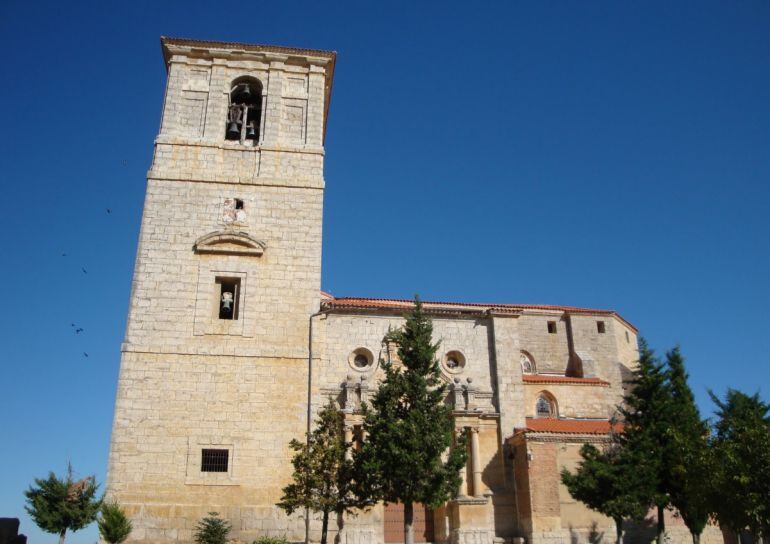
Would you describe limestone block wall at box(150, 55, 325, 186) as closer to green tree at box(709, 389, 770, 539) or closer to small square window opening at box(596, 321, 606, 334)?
green tree at box(709, 389, 770, 539)

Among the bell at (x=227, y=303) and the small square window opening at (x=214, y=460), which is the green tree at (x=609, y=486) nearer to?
the small square window opening at (x=214, y=460)

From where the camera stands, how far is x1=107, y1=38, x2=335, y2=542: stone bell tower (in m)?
17.4

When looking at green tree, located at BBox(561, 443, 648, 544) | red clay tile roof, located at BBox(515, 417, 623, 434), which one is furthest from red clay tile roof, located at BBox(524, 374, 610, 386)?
green tree, located at BBox(561, 443, 648, 544)

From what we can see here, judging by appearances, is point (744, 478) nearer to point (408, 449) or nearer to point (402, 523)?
point (408, 449)

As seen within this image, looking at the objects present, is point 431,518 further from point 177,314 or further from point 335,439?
point 177,314

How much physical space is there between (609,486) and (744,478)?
4.71 metres

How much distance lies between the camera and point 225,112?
22.2m

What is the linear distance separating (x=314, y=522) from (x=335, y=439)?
3.23m

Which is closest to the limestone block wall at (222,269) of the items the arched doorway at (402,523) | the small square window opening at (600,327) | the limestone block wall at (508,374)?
the arched doorway at (402,523)

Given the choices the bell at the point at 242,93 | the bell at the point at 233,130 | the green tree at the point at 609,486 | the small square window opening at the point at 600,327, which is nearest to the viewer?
the green tree at the point at 609,486

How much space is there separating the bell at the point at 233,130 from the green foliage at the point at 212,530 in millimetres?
12228

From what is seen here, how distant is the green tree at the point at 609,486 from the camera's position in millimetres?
16969

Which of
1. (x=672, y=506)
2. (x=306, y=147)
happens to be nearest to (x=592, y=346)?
(x=672, y=506)

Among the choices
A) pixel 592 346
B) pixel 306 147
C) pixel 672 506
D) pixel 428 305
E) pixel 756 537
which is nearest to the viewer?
pixel 756 537
